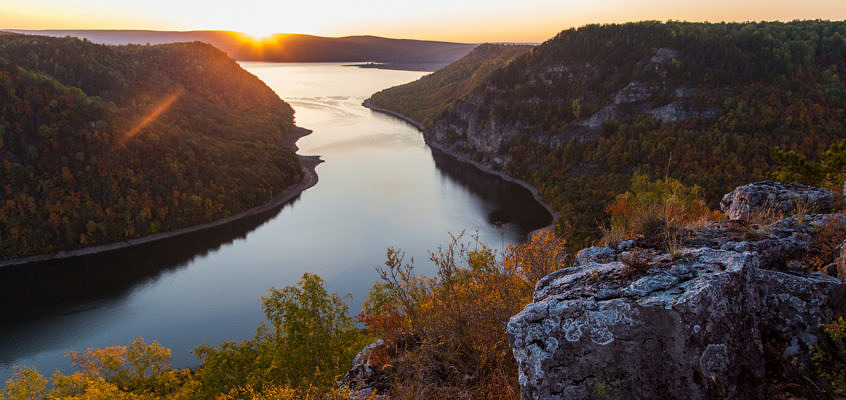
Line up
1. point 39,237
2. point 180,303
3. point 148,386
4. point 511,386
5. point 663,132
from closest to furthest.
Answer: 1. point 511,386
2. point 148,386
3. point 180,303
4. point 39,237
5. point 663,132

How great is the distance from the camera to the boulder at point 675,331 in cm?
442

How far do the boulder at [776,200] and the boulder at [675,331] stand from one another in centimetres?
337

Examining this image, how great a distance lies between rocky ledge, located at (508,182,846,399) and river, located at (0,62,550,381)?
17303 mm

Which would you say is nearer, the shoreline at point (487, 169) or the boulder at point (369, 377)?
the boulder at point (369, 377)

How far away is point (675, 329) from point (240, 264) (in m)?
50.2

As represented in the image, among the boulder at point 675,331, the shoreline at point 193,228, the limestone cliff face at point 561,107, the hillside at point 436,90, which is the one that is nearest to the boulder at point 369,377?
the boulder at point 675,331

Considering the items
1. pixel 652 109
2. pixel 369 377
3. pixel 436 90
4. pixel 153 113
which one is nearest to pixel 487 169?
pixel 652 109

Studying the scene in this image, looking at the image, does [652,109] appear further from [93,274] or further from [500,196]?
[93,274]

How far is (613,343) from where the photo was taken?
456cm

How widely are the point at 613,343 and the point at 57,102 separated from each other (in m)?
90.6

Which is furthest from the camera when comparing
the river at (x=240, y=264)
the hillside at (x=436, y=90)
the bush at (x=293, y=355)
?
the hillside at (x=436, y=90)

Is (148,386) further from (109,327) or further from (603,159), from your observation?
(603,159)

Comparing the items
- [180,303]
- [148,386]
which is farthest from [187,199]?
[148,386]

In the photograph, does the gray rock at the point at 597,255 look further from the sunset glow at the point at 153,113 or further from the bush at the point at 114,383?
the sunset glow at the point at 153,113
